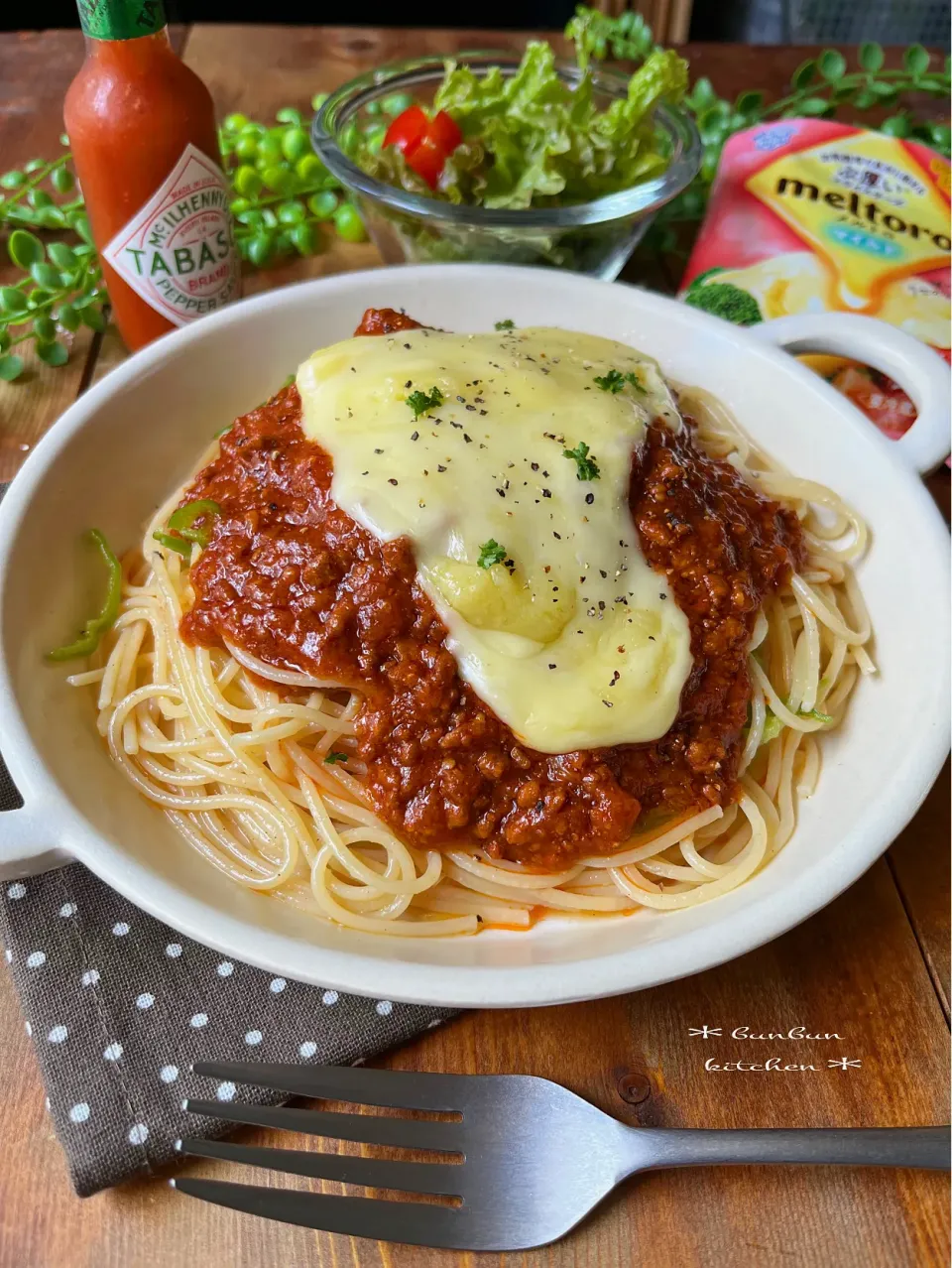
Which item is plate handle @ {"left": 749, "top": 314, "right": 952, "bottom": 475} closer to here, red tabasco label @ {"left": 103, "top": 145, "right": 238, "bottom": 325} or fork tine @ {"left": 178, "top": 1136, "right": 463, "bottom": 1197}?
red tabasco label @ {"left": 103, "top": 145, "right": 238, "bottom": 325}

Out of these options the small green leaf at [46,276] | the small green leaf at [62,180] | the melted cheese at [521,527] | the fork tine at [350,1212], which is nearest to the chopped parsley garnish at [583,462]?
the melted cheese at [521,527]

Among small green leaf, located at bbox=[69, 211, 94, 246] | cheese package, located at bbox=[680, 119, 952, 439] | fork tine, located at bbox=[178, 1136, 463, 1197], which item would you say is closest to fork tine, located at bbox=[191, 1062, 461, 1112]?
fork tine, located at bbox=[178, 1136, 463, 1197]

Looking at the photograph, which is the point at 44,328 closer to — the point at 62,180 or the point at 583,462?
the point at 62,180

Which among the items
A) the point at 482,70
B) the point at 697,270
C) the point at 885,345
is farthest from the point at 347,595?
the point at 482,70

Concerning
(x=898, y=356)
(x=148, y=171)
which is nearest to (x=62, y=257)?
(x=148, y=171)

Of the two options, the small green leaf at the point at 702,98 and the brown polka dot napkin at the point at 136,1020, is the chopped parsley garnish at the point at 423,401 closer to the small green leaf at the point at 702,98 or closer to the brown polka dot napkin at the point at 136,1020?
the brown polka dot napkin at the point at 136,1020

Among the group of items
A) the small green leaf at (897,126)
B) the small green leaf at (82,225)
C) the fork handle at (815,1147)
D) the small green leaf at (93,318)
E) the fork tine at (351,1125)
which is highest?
the small green leaf at (897,126)

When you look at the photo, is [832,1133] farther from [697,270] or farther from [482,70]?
[482,70]
